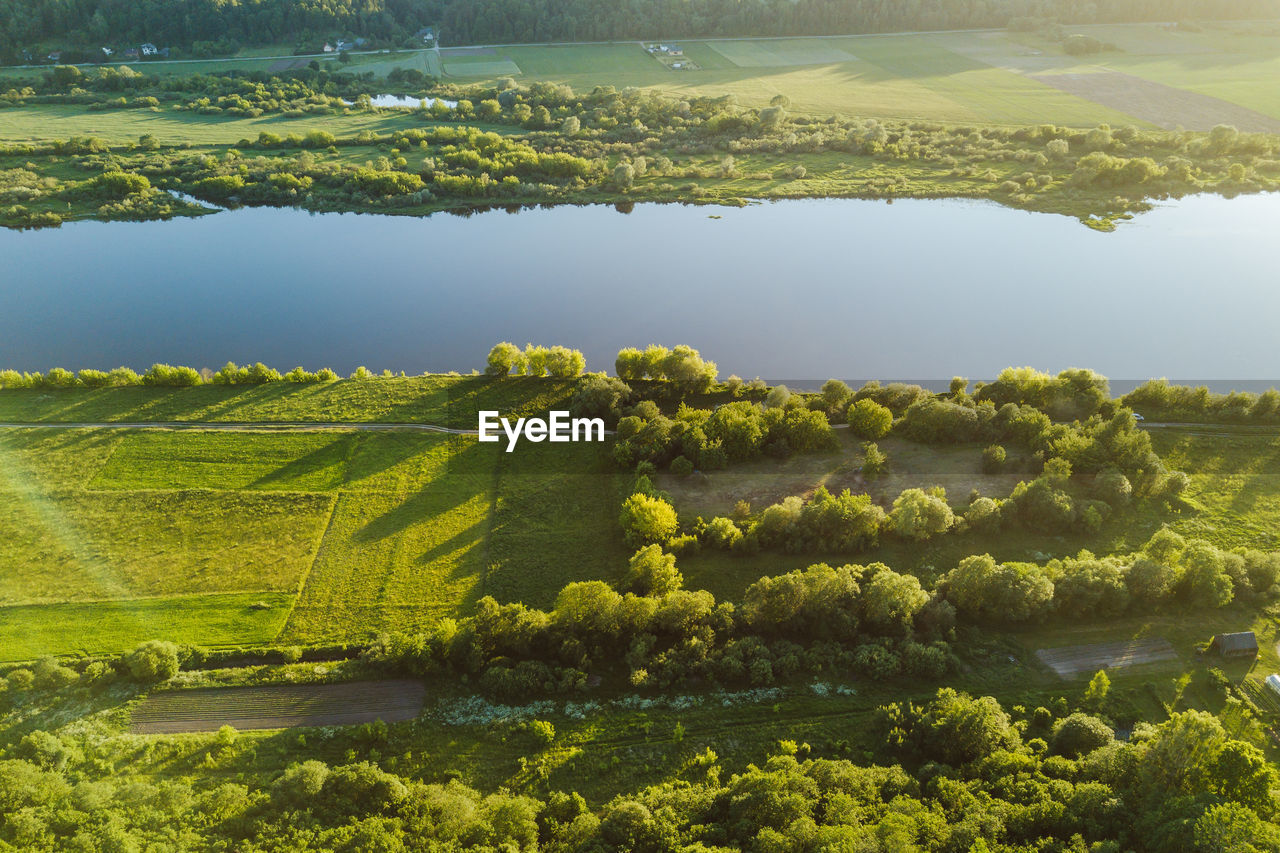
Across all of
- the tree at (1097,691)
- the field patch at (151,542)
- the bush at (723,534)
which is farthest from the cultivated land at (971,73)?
the field patch at (151,542)

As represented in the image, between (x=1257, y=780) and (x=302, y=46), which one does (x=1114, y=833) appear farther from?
(x=302, y=46)

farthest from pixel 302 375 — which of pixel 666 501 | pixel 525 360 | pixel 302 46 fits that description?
pixel 302 46

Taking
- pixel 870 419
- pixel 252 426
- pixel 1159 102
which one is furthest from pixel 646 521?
pixel 1159 102

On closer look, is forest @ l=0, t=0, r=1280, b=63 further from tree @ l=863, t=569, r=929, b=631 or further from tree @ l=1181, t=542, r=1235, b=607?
tree @ l=863, t=569, r=929, b=631

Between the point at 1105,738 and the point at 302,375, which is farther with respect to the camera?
the point at 302,375

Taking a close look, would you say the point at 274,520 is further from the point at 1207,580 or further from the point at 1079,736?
the point at 1207,580
